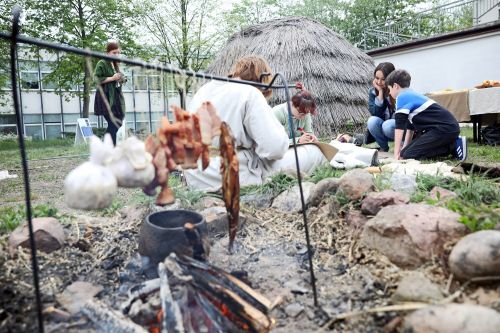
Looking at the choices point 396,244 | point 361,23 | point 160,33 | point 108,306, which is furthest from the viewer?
point 361,23

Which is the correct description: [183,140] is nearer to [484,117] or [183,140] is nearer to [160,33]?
[484,117]

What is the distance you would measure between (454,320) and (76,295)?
156 cm

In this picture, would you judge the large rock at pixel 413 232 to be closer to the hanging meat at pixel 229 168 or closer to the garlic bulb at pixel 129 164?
the hanging meat at pixel 229 168

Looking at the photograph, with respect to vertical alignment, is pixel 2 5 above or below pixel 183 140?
above

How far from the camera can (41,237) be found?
214cm

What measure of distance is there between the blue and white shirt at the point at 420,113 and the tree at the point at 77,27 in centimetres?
1132

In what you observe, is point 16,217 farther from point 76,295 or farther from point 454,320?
point 454,320

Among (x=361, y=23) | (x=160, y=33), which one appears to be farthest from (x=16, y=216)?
(x=361, y=23)

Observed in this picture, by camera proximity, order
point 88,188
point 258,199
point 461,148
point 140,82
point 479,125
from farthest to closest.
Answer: point 479,125
point 461,148
point 258,199
point 140,82
point 88,188

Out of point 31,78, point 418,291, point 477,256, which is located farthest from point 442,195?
point 31,78

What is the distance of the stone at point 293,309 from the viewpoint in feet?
5.45

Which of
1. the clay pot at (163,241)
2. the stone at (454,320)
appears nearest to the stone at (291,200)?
Answer: the clay pot at (163,241)

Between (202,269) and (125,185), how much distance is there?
61cm

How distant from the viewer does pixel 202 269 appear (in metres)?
1.71
